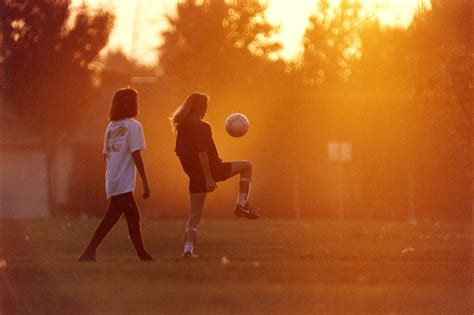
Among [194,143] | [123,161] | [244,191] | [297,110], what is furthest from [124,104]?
[297,110]

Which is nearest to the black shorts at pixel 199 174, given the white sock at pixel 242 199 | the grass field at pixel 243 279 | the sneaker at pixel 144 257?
the white sock at pixel 242 199

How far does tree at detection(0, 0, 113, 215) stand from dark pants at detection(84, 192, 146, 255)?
29.7 m

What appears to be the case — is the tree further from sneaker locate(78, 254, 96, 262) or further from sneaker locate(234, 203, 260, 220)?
sneaker locate(78, 254, 96, 262)

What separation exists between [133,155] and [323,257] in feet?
8.57

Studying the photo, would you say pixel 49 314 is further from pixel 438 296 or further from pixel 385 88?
pixel 385 88

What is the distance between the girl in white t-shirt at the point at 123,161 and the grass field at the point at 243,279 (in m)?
0.33

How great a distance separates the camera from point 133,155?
46.9 feet

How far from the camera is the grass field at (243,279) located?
33.5ft

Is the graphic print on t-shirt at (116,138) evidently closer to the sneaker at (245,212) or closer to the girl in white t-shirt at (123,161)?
the girl in white t-shirt at (123,161)

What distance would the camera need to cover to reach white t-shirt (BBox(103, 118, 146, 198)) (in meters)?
14.3

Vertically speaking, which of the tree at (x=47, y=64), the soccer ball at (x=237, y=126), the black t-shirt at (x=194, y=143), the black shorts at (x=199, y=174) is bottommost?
the black shorts at (x=199, y=174)

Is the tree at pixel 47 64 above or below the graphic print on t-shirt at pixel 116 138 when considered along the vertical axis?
above


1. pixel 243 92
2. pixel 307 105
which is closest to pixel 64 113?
pixel 243 92

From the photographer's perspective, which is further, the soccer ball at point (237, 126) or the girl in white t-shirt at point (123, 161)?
the soccer ball at point (237, 126)
